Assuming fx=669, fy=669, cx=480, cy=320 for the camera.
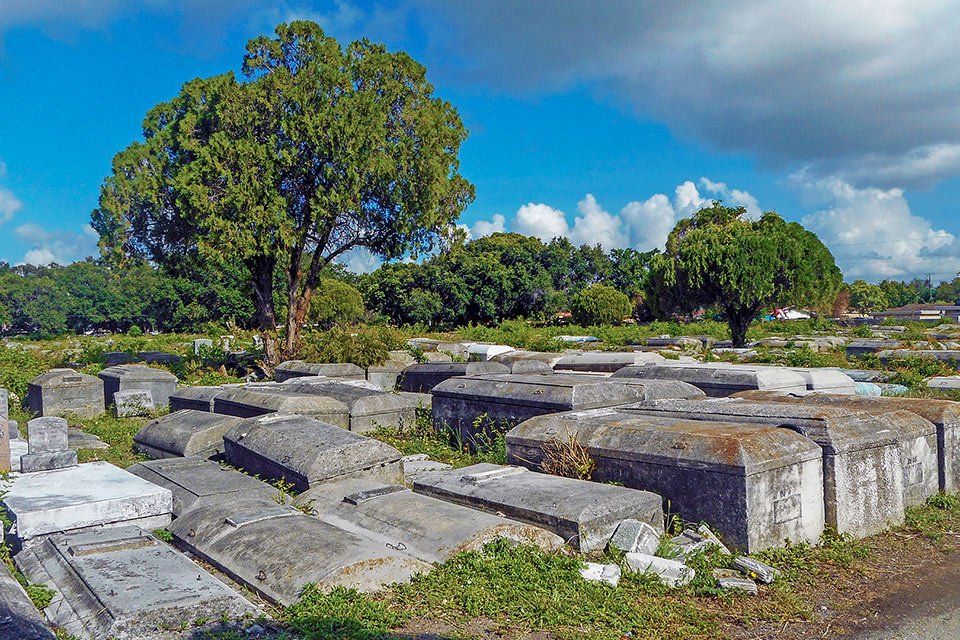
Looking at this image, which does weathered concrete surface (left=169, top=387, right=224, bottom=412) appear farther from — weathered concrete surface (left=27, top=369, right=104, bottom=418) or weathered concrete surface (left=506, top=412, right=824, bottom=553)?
weathered concrete surface (left=506, top=412, right=824, bottom=553)

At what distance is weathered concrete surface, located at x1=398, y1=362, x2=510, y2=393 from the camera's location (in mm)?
9914

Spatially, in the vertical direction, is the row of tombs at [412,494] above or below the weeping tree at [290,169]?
below

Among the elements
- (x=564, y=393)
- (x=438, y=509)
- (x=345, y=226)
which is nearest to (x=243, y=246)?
(x=345, y=226)

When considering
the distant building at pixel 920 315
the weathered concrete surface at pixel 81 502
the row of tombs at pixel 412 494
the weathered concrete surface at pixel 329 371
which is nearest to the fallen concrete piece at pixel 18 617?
the row of tombs at pixel 412 494

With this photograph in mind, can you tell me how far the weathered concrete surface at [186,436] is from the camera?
20.6 ft

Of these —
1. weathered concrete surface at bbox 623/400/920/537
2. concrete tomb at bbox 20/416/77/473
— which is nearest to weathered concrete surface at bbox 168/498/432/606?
concrete tomb at bbox 20/416/77/473

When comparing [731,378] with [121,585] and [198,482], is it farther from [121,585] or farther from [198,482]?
[121,585]

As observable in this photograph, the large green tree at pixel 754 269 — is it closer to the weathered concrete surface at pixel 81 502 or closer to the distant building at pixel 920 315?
the weathered concrete surface at pixel 81 502

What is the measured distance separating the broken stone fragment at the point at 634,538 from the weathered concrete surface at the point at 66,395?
8922 mm

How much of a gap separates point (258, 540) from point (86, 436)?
510 centimetres

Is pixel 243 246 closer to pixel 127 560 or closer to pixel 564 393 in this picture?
pixel 564 393

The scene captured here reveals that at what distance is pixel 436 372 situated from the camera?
1024 centimetres

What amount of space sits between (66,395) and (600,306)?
28265 millimetres

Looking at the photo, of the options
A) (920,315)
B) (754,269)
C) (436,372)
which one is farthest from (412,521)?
(920,315)
